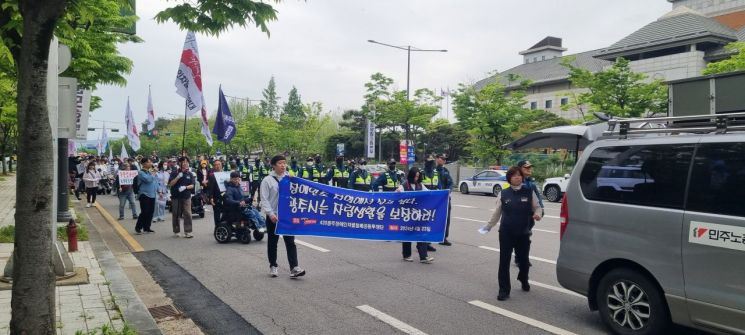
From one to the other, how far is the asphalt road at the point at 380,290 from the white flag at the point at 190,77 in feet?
20.9

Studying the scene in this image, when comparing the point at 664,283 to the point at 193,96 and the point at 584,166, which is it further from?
the point at 193,96

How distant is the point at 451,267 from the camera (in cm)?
848

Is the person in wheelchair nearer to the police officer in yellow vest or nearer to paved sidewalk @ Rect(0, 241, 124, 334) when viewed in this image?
the police officer in yellow vest

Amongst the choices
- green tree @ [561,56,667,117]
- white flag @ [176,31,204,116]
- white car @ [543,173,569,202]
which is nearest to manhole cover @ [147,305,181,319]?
white flag @ [176,31,204,116]

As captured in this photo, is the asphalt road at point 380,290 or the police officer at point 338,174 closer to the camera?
the asphalt road at point 380,290

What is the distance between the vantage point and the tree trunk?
12.6 feet

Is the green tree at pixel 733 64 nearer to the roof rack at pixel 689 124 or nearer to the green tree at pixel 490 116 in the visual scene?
the green tree at pixel 490 116

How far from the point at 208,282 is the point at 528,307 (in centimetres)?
435

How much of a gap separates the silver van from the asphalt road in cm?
64

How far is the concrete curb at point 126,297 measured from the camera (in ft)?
17.8

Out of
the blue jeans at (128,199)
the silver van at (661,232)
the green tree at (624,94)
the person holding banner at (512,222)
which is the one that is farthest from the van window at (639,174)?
the green tree at (624,94)

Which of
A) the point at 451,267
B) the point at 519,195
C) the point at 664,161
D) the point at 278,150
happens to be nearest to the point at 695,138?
the point at 664,161

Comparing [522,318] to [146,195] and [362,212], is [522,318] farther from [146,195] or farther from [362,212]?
[146,195]

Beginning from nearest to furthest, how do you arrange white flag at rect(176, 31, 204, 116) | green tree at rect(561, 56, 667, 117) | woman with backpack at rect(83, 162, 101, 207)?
1. white flag at rect(176, 31, 204, 116)
2. woman with backpack at rect(83, 162, 101, 207)
3. green tree at rect(561, 56, 667, 117)
